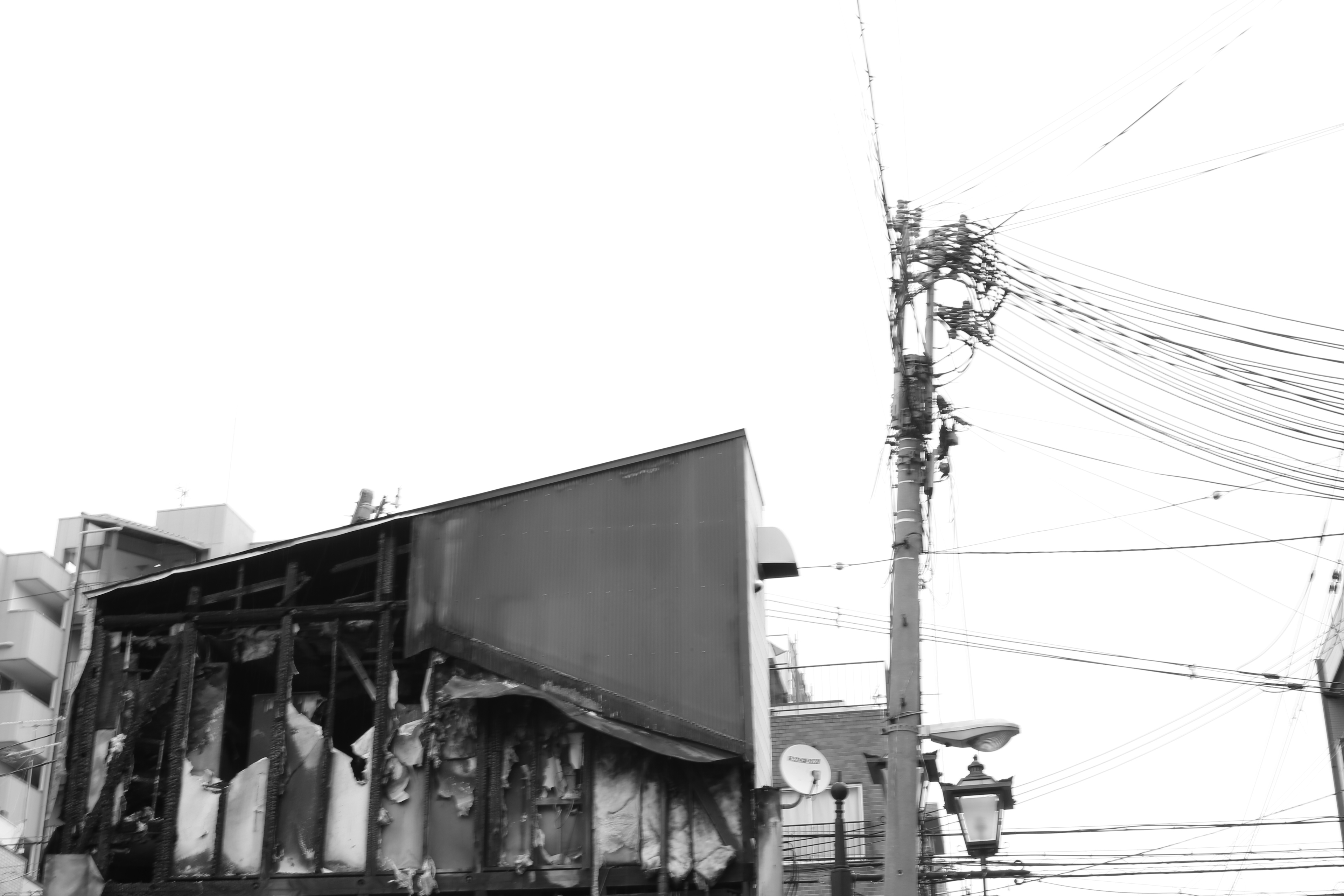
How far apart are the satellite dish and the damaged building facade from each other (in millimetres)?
490

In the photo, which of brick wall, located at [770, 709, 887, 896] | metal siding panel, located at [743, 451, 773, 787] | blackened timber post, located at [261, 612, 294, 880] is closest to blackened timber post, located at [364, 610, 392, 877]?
blackened timber post, located at [261, 612, 294, 880]

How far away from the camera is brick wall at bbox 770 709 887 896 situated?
104ft

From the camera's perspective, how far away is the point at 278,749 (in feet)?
59.6

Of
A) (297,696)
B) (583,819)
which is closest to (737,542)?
(583,819)

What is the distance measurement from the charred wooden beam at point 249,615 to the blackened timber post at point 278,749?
19 cm

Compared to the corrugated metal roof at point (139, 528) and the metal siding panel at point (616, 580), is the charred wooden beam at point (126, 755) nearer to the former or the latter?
the metal siding panel at point (616, 580)

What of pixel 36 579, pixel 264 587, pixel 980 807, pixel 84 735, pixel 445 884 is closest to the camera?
pixel 980 807

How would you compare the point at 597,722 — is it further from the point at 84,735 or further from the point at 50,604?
the point at 50,604

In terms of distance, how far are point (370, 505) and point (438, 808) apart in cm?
951

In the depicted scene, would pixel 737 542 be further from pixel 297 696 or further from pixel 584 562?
pixel 297 696

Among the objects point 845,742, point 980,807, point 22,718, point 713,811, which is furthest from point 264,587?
point 22,718

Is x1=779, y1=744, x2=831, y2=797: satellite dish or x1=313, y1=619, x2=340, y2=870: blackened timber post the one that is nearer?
x1=313, y1=619, x2=340, y2=870: blackened timber post

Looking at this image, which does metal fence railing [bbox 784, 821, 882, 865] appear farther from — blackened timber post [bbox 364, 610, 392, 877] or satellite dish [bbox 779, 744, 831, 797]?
blackened timber post [bbox 364, 610, 392, 877]

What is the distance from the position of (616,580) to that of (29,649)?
3628 centimetres
